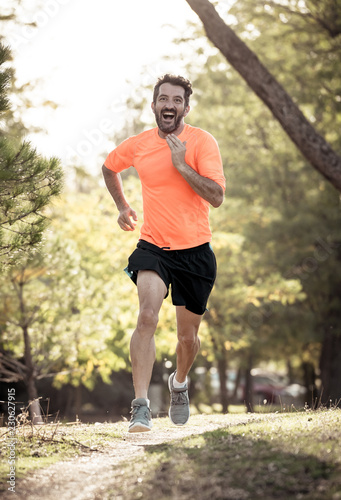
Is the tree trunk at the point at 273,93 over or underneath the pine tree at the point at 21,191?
over

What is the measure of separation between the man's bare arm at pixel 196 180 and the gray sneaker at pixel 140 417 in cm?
154

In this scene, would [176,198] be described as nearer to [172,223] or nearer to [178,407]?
[172,223]

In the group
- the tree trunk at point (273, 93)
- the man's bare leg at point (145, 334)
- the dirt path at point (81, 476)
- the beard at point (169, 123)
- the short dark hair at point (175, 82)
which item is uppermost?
the tree trunk at point (273, 93)

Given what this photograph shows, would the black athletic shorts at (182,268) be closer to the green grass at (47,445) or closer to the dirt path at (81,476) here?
the dirt path at (81,476)

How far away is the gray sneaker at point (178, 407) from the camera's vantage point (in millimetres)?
5428

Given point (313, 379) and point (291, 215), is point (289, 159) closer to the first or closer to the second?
point (291, 215)

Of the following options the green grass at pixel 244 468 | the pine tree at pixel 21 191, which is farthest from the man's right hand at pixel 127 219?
the green grass at pixel 244 468

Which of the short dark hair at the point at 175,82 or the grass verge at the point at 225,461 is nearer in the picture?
the grass verge at the point at 225,461

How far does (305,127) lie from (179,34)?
534cm

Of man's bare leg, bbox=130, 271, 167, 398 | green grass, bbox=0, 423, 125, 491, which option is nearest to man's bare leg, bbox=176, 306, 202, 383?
man's bare leg, bbox=130, 271, 167, 398

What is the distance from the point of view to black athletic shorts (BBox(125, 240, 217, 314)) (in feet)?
15.9

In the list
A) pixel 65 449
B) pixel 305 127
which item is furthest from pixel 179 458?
pixel 305 127

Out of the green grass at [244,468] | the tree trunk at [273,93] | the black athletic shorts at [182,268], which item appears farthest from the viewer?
the tree trunk at [273,93]

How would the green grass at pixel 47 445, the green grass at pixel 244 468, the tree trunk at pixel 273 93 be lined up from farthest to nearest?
1. the tree trunk at pixel 273 93
2. the green grass at pixel 47 445
3. the green grass at pixel 244 468
